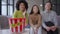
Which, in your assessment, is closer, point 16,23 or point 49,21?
point 16,23

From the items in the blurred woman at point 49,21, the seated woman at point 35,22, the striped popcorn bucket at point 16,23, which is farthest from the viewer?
the blurred woman at point 49,21

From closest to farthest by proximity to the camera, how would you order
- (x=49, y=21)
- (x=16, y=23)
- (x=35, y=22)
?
(x=16, y=23) < (x=35, y=22) < (x=49, y=21)

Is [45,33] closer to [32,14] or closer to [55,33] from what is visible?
[55,33]

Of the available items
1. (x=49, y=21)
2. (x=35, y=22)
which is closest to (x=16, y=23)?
(x=35, y=22)

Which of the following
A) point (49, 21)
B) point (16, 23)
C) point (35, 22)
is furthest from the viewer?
point (49, 21)

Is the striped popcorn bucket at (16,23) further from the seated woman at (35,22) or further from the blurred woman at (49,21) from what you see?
the blurred woman at (49,21)

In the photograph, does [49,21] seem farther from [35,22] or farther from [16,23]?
[16,23]

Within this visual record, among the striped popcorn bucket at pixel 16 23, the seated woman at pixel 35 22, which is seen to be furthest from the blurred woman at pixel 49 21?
the striped popcorn bucket at pixel 16 23

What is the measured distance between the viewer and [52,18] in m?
3.12

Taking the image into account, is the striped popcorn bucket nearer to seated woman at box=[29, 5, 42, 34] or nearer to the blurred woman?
seated woman at box=[29, 5, 42, 34]

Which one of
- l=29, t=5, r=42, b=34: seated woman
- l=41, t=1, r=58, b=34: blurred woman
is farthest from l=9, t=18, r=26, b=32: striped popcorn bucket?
l=41, t=1, r=58, b=34: blurred woman

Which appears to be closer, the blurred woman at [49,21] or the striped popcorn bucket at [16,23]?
the striped popcorn bucket at [16,23]

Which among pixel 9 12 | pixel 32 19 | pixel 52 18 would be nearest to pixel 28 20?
pixel 32 19

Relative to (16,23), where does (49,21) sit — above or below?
below
